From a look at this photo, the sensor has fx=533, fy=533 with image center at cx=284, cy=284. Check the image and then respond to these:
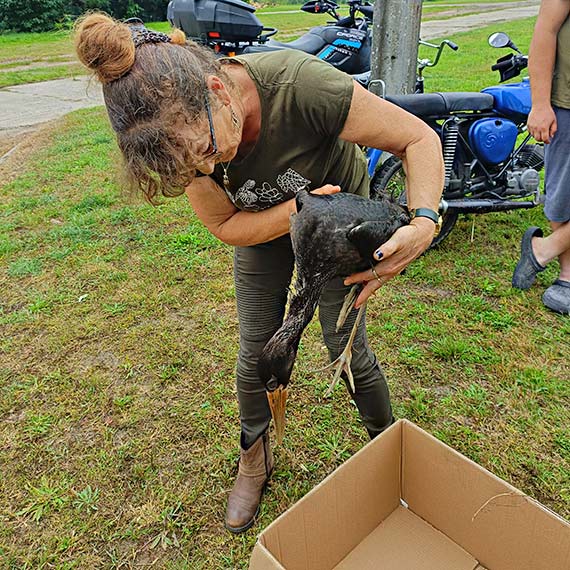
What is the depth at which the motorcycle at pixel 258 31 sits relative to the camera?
6281mm

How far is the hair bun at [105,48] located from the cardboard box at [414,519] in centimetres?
134

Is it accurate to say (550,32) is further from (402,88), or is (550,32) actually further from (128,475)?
(128,475)

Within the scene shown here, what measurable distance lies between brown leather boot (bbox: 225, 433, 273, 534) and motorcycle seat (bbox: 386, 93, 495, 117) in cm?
251

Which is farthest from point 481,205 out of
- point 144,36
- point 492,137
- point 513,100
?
point 144,36

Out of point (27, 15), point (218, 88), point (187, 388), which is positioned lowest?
point (27, 15)

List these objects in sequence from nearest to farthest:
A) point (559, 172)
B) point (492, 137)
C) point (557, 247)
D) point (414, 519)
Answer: point (414, 519), point (559, 172), point (557, 247), point (492, 137)

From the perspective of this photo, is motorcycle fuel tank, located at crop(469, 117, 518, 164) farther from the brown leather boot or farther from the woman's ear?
the woman's ear

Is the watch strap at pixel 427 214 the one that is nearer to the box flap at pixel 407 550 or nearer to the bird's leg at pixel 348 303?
the bird's leg at pixel 348 303

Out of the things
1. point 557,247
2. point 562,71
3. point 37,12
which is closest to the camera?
point 562,71

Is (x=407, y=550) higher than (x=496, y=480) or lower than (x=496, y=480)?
lower

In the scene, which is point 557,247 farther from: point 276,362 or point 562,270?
point 276,362

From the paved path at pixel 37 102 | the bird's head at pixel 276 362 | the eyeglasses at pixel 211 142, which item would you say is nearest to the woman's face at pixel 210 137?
the eyeglasses at pixel 211 142

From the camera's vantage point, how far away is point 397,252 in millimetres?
1516

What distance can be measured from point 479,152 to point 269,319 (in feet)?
8.74
